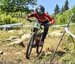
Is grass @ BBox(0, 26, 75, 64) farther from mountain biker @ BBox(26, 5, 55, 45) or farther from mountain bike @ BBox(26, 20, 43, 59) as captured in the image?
mountain biker @ BBox(26, 5, 55, 45)

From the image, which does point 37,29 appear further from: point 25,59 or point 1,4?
point 1,4

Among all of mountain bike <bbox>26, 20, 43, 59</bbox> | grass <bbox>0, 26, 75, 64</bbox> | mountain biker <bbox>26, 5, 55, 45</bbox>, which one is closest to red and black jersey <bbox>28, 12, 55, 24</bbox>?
mountain biker <bbox>26, 5, 55, 45</bbox>

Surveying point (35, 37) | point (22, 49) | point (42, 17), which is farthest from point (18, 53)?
point (42, 17)

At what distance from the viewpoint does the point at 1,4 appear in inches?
3179

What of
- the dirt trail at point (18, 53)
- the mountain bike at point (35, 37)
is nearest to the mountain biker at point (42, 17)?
the mountain bike at point (35, 37)

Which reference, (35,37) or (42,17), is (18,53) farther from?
(42,17)

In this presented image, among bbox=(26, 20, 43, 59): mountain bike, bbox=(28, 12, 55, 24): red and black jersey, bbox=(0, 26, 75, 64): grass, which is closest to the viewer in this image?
bbox=(28, 12, 55, 24): red and black jersey

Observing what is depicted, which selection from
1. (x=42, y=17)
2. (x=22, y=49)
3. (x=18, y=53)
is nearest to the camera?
(x=42, y=17)

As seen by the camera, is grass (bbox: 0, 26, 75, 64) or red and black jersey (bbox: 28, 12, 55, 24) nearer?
red and black jersey (bbox: 28, 12, 55, 24)

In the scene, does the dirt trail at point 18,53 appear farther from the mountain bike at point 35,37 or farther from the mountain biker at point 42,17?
the mountain biker at point 42,17

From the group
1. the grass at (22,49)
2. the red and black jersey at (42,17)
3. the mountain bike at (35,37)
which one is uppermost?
the red and black jersey at (42,17)

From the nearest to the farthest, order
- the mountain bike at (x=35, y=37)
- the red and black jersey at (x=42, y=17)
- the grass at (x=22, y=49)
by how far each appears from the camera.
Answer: the red and black jersey at (x=42, y=17)
the mountain bike at (x=35, y=37)
the grass at (x=22, y=49)

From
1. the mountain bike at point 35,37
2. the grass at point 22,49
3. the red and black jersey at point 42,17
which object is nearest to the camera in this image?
the red and black jersey at point 42,17

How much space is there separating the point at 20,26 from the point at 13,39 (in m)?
5.41
